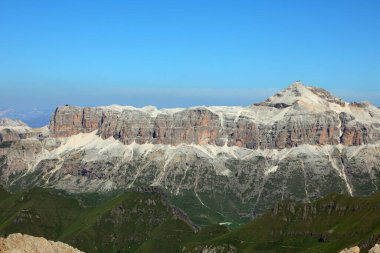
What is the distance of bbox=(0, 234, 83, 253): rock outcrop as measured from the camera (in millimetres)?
160087

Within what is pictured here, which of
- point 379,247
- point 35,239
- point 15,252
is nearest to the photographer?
point 379,247

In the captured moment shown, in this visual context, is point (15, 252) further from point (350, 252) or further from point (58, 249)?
point (350, 252)

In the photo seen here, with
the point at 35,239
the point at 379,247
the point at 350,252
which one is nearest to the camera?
the point at 350,252

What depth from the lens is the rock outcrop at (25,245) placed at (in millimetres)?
160087

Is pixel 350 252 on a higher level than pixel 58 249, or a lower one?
higher

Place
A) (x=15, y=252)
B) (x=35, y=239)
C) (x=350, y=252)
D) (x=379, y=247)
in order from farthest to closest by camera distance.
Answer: (x=35, y=239) < (x=15, y=252) < (x=379, y=247) < (x=350, y=252)

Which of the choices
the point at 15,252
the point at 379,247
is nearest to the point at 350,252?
the point at 379,247

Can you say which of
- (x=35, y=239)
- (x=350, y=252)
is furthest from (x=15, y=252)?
(x=350, y=252)

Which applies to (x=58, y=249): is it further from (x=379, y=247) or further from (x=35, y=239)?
(x=379, y=247)

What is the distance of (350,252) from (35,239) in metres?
84.9

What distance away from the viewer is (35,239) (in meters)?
175

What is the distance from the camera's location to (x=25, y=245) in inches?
6594

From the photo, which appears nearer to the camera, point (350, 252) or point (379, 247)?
point (350, 252)

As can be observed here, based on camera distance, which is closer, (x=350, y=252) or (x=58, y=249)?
(x=350, y=252)
